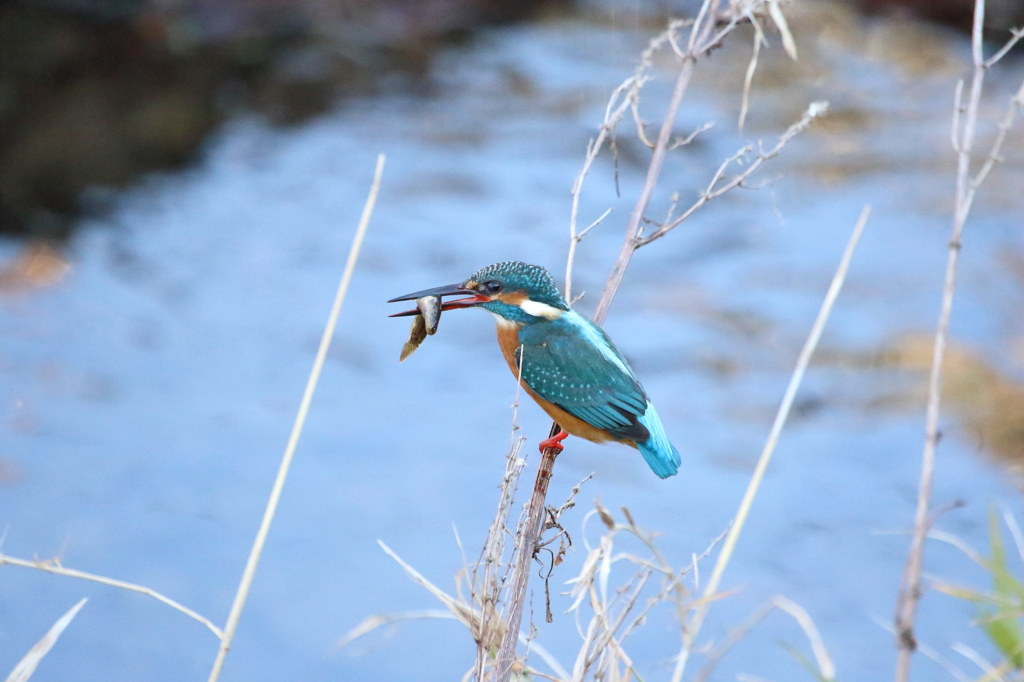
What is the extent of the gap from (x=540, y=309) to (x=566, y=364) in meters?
0.19

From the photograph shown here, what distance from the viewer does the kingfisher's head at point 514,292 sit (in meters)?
2.85

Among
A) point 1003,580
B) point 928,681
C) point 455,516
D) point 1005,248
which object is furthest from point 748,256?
point 1003,580

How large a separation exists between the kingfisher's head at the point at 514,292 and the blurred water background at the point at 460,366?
5.61ft

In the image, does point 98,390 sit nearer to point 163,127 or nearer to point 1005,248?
point 163,127

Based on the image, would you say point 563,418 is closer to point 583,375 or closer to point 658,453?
point 583,375

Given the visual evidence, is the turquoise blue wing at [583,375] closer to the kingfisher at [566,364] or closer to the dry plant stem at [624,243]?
the kingfisher at [566,364]

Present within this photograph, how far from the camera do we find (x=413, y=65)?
998 cm

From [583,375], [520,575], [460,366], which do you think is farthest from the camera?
[460,366]

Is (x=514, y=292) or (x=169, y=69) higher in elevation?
(x=514, y=292)

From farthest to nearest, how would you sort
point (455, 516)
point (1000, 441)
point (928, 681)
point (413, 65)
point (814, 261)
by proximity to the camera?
point (413, 65) → point (814, 261) → point (1000, 441) → point (455, 516) → point (928, 681)

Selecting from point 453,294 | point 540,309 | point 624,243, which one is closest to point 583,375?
point 540,309

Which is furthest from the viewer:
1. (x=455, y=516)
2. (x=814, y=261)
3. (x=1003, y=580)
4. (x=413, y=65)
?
(x=413, y=65)

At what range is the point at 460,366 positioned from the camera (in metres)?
6.58

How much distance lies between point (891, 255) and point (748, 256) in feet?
3.37
